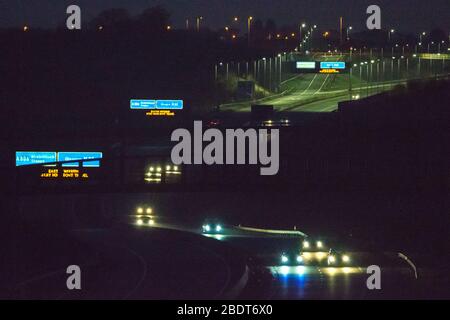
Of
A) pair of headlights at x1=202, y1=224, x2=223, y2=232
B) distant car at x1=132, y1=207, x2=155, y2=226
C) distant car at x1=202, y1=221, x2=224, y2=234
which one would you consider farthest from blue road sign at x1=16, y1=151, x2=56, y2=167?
pair of headlights at x1=202, y1=224, x2=223, y2=232

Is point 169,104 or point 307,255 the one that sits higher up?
point 169,104

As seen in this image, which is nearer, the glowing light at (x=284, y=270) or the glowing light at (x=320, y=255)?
the glowing light at (x=284, y=270)

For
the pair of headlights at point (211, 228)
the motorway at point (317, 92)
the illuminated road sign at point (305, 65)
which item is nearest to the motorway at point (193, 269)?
the pair of headlights at point (211, 228)

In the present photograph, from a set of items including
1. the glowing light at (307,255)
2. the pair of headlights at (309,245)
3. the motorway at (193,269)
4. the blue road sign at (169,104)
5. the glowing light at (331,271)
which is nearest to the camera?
the motorway at (193,269)

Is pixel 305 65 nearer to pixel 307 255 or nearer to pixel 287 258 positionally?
pixel 307 255

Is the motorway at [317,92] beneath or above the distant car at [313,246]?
above

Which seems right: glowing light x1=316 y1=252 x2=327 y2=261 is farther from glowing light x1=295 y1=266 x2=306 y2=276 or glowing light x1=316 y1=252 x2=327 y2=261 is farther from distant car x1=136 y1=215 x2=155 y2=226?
distant car x1=136 y1=215 x2=155 y2=226

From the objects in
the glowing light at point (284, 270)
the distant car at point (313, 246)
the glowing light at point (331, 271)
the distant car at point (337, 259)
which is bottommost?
the glowing light at point (331, 271)

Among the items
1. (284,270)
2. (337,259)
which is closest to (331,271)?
(284,270)

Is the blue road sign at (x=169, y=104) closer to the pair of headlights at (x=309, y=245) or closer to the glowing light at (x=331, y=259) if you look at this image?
the pair of headlights at (x=309, y=245)

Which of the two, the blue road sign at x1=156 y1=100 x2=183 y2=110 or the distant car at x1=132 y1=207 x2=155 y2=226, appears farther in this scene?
the blue road sign at x1=156 y1=100 x2=183 y2=110
